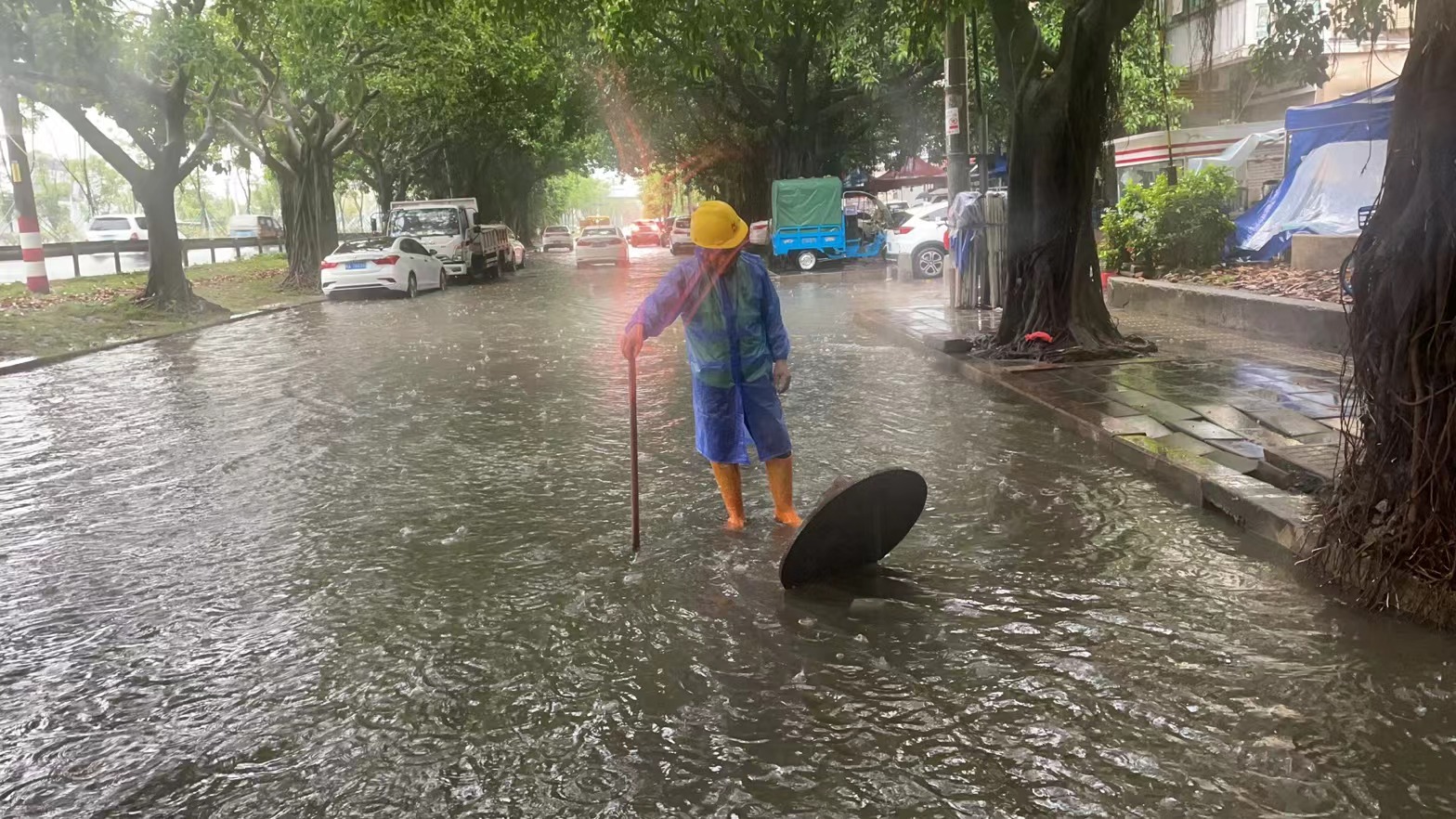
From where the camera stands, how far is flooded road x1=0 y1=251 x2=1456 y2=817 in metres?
3.09

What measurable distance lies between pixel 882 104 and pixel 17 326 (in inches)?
873

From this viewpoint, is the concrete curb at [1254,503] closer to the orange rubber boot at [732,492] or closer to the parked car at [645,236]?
the orange rubber boot at [732,492]

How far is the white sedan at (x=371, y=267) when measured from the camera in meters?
22.9

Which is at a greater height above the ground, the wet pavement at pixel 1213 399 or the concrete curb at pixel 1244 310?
the concrete curb at pixel 1244 310

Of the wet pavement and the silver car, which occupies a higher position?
the silver car

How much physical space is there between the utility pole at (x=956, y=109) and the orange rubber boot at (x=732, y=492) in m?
9.31

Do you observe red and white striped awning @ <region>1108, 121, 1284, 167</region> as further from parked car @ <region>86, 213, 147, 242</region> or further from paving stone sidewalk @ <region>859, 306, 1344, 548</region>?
parked car @ <region>86, 213, 147, 242</region>

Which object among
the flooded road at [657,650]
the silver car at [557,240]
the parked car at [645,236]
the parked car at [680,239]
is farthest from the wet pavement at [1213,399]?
the parked car at [645,236]

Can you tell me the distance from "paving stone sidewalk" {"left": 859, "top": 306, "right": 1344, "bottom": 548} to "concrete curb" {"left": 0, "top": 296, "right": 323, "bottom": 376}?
1033cm

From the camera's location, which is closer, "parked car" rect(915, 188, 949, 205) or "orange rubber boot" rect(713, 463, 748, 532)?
"orange rubber boot" rect(713, 463, 748, 532)

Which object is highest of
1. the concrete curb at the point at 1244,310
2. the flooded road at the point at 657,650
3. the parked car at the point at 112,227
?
the parked car at the point at 112,227

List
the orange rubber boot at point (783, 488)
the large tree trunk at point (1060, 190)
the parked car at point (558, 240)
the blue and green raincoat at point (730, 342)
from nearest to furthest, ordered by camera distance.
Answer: the blue and green raincoat at point (730, 342), the orange rubber boot at point (783, 488), the large tree trunk at point (1060, 190), the parked car at point (558, 240)

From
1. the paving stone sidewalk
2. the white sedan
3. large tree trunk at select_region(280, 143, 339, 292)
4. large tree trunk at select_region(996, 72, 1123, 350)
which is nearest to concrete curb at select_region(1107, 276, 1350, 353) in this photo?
the paving stone sidewalk

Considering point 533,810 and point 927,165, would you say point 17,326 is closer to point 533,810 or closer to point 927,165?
point 533,810
